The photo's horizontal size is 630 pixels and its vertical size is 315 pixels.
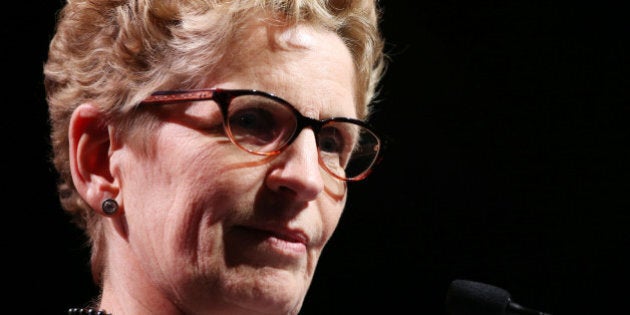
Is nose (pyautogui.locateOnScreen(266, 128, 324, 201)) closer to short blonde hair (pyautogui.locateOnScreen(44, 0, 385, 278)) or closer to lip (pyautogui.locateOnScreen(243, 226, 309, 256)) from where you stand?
lip (pyautogui.locateOnScreen(243, 226, 309, 256))

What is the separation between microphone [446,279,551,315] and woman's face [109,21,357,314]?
31cm

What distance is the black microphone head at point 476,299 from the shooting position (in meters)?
1.26

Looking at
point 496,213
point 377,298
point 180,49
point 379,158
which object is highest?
point 180,49

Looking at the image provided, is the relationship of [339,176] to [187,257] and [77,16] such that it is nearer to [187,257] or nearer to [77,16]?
[187,257]

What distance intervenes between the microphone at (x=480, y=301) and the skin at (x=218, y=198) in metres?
0.30

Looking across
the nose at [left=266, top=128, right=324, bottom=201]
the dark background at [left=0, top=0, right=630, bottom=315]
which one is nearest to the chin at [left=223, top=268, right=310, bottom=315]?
the nose at [left=266, top=128, right=324, bottom=201]

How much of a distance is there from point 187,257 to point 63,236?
0.97 m

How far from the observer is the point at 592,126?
8.18 feet

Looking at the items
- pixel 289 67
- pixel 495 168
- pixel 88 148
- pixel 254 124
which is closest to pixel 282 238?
pixel 254 124

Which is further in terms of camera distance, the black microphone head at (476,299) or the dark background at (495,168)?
the dark background at (495,168)

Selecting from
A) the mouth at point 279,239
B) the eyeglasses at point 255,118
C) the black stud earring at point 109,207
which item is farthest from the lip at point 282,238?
the black stud earring at point 109,207

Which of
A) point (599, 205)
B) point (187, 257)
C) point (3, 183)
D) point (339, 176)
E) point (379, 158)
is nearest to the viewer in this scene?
point (187, 257)

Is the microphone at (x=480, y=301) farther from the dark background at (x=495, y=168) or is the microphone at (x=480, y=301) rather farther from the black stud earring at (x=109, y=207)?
the dark background at (x=495, y=168)

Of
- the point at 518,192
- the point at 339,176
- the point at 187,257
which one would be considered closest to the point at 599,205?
the point at 518,192
